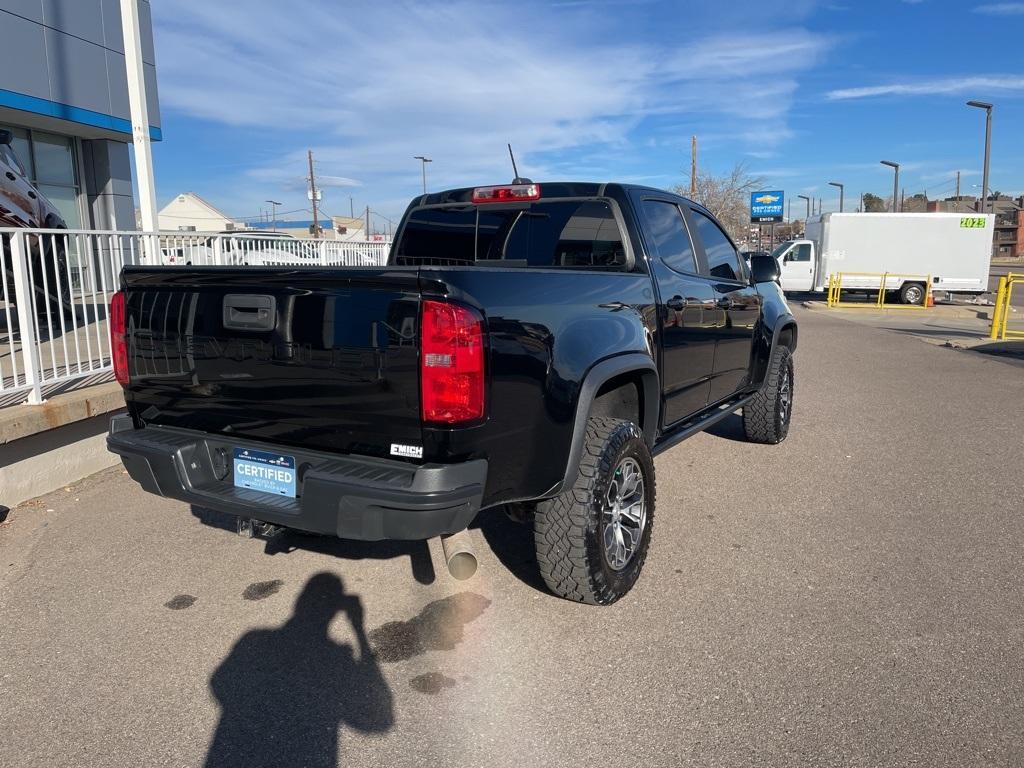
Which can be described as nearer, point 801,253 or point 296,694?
point 296,694

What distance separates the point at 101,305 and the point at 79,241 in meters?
0.58

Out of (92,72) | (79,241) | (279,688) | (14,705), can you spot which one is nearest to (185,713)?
(279,688)

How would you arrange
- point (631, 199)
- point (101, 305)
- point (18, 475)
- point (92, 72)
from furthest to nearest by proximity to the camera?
1. point (92, 72)
2. point (101, 305)
3. point (18, 475)
4. point (631, 199)

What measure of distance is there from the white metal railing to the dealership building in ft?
23.2

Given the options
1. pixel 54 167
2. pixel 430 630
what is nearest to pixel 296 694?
pixel 430 630

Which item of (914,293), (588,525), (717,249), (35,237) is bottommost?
(588,525)

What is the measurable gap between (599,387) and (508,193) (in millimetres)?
1356

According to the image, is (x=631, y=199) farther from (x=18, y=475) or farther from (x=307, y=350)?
(x=18, y=475)

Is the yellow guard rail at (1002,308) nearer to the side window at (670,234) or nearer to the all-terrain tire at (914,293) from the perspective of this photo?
the all-terrain tire at (914,293)

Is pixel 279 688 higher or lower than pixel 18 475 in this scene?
lower

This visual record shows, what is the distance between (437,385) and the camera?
8.59 feet

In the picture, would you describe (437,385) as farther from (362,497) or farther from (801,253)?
(801,253)

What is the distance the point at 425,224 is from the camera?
4832 mm

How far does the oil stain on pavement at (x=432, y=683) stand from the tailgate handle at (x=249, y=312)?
56.7 inches
